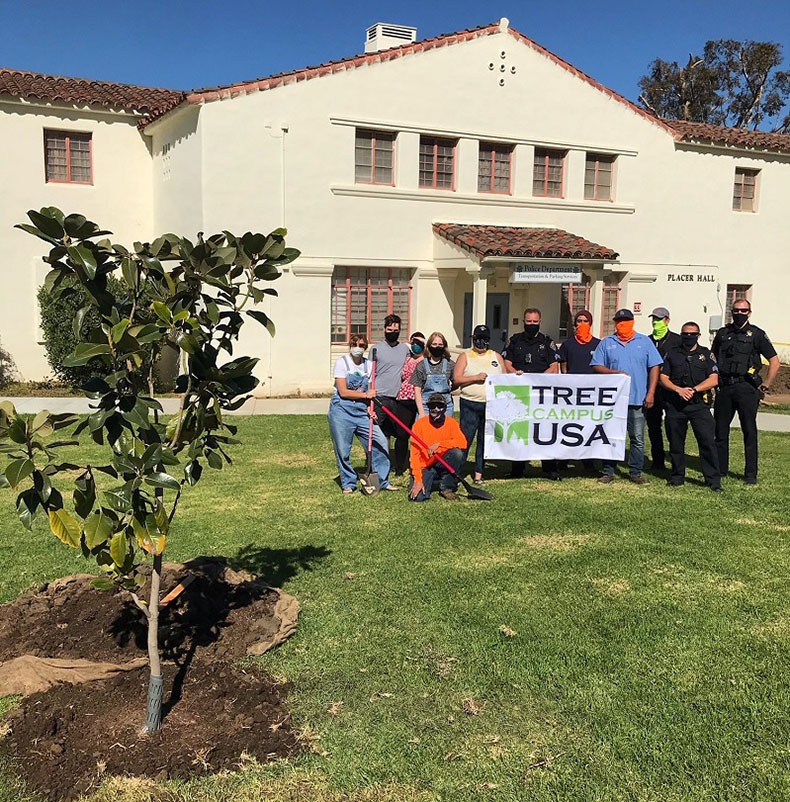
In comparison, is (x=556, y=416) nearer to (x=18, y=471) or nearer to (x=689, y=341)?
(x=689, y=341)

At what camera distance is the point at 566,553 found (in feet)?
21.6

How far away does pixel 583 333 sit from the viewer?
9.65 metres

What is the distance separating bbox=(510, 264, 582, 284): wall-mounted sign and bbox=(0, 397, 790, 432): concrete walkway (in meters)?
5.16

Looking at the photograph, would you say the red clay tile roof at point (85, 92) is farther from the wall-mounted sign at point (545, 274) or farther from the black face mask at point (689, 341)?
the black face mask at point (689, 341)

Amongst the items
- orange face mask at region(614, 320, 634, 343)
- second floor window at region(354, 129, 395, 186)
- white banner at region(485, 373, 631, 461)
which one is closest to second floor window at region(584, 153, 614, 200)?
second floor window at region(354, 129, 395, 186)

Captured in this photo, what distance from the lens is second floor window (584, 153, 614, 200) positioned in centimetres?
2011

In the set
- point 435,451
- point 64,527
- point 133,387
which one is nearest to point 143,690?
point 64,527

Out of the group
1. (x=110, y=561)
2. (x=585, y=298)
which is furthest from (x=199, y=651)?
(x=585, y=298)

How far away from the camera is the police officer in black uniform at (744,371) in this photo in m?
8.75

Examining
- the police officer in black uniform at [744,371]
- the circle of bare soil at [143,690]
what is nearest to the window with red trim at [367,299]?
the police officer in black uniform at [744,371]

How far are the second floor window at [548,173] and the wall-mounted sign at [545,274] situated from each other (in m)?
2.51

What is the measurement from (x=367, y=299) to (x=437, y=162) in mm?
3619

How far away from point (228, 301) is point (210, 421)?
0.70 metres

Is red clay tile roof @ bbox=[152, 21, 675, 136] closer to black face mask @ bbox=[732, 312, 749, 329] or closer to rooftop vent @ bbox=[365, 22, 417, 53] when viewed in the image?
rooftop vent @ bbox=[365, 22, 417, 53]
